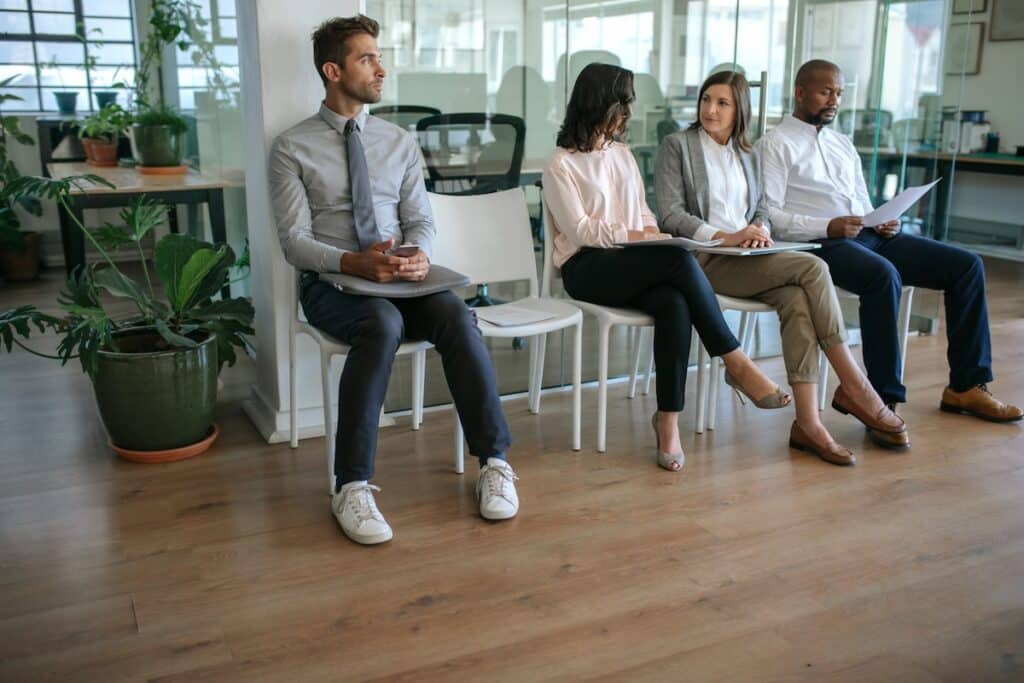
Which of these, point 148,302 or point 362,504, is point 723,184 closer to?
point 362,504

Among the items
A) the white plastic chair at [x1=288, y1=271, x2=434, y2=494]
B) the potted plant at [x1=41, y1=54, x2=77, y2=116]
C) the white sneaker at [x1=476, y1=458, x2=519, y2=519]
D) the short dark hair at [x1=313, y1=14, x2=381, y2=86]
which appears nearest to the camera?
the white sneaker at [x1=476, y1=458, x2=519, y2=519]

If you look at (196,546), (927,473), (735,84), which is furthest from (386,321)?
(927,473)

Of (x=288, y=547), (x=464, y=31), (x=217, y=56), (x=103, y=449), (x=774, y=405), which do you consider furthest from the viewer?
(x=217, y=56)

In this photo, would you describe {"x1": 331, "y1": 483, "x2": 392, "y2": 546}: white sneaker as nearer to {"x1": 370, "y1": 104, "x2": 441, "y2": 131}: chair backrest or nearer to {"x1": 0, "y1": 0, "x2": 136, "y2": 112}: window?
{"x1": 370, "y1": 104, "x2": 441, "y2": 131}: chair backrest

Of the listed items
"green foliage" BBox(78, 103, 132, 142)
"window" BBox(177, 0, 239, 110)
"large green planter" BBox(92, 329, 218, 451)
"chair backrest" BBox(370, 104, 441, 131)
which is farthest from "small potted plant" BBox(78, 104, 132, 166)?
"large green planter" BBox(92, 329, 218, 451)

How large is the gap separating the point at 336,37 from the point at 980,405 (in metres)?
2.52

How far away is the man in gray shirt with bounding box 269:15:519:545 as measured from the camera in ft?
8.39

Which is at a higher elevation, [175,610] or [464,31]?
[464,31]

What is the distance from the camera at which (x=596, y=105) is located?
3.12 m

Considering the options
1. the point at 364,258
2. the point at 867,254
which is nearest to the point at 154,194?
the point at 364,258

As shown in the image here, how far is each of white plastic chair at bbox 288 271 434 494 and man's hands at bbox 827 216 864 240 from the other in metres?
1.51

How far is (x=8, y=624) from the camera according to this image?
2105 mm

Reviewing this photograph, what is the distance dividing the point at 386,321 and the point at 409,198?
559mm

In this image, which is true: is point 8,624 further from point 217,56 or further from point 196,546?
point 217,56
